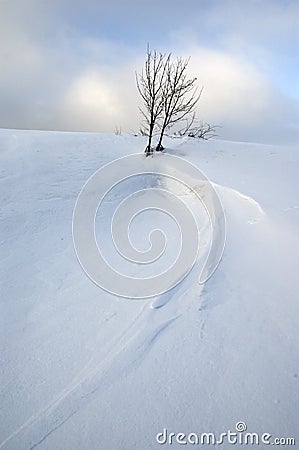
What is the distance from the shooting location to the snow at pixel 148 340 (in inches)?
99.4

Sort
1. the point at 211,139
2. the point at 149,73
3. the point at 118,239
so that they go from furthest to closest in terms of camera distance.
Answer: the point at 211,139 → the point at 149,73 → the point at 118,239

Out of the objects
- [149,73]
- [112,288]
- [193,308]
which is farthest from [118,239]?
[149,73]

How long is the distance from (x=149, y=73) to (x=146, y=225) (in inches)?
285

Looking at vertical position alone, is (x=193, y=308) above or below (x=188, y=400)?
above

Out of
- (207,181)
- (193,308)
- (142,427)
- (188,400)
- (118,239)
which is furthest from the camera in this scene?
(207,181)

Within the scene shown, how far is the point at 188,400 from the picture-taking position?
263 cm

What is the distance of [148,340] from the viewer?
3.25 m

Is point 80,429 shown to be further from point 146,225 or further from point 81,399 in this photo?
point 146,225

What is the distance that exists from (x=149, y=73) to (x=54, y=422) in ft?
35.0

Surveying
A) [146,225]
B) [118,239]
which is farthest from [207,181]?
[118,239]

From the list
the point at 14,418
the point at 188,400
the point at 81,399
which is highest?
the point at 188,400

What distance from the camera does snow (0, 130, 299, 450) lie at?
2.53 metres

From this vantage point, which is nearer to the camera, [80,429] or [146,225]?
[80,429]

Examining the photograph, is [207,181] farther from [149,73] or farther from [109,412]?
[149,73]
